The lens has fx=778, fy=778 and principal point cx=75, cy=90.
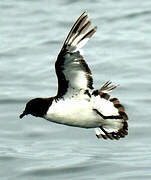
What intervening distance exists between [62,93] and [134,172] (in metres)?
3.04

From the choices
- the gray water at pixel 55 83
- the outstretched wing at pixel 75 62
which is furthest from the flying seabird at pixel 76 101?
the gray water at pixel 55 83

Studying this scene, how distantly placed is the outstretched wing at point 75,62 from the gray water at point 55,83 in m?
2.75

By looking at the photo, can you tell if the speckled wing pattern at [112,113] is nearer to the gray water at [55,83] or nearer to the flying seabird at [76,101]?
the flying seabird at [76,101]

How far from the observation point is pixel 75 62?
8102 mm

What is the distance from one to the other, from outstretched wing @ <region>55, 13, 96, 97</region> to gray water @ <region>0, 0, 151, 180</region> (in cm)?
275

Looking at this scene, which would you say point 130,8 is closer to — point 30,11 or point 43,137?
point 30,11

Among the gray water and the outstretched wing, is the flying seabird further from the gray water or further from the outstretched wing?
the gray water

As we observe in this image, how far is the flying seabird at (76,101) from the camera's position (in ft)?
26.6

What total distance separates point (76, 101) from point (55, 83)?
19.4 feet

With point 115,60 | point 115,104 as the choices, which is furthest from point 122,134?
point 115,60

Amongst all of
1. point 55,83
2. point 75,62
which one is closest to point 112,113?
point 75,62

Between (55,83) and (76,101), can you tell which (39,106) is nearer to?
(76,101)

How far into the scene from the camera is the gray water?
1141 centimetres

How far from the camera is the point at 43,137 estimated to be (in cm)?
1220
